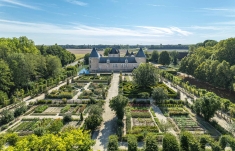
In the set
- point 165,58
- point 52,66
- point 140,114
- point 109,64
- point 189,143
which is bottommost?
point 140,114

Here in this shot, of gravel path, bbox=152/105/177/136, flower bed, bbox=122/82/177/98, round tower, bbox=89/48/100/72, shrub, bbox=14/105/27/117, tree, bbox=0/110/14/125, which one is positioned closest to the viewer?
tree, bbox=0/110/14/125

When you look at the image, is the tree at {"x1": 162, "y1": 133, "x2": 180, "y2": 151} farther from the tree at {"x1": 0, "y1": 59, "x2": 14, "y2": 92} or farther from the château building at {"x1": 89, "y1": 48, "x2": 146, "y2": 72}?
the château building at {"x1": 89, "y1": 48, "x2": 146, "y2": 72}

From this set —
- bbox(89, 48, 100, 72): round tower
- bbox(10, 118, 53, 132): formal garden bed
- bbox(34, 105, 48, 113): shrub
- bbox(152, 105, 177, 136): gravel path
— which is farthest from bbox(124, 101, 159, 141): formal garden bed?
bbox(89, 48, 100, 72): round tower

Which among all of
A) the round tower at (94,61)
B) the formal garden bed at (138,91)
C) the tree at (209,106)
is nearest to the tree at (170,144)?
the tree at (209,106)

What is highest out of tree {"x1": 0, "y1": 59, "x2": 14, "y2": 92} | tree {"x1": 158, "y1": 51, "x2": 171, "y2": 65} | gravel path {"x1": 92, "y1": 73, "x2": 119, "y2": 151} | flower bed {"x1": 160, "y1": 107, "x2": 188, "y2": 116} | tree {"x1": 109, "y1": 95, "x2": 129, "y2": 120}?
tree {"x1": 158, "y1": 51, "x2": 171, "y2": 65}

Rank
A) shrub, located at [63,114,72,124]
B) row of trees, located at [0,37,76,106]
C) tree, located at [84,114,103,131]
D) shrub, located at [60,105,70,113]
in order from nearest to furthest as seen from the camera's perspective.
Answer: tree, located at [84,114,103,131]
shrub, located at [63,114,72,124]
shrub, located at [60,105,70,113]
row of trees, located at [0,37,76,106]

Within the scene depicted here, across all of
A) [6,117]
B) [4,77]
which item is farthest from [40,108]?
[4,77]

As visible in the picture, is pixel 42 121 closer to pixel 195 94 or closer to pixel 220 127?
pixel 220 127

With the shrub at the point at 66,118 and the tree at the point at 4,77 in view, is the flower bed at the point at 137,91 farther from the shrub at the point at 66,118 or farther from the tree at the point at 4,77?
the tree at the point at 4,77

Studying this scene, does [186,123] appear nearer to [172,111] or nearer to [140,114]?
[172,111]

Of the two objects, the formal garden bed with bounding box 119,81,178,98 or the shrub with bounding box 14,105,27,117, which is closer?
the shrub with bounding box 14,105,27,117

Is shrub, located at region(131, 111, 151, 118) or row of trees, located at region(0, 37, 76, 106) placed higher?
row of trees, located at region(0, 37, 76, 106)

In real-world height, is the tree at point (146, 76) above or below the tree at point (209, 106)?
above
